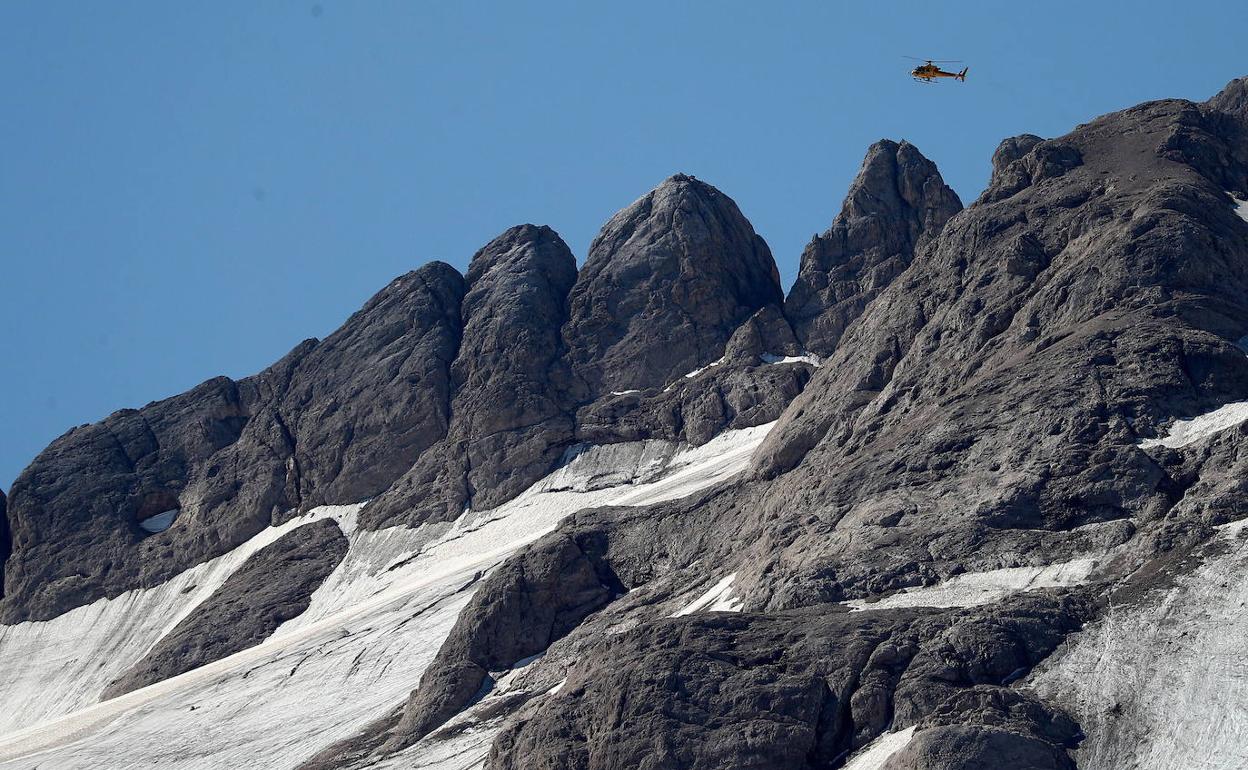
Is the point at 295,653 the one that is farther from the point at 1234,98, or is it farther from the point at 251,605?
the point at 1234,98

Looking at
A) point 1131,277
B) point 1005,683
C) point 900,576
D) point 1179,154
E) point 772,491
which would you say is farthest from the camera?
point 1179,154

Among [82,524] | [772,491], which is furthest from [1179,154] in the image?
[82,524]

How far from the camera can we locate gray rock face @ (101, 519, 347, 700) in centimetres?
10762

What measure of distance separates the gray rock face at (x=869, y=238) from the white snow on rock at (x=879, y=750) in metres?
64.9

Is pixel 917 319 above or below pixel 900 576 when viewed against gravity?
above

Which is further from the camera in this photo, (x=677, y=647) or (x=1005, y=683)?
(x=677, y=647)

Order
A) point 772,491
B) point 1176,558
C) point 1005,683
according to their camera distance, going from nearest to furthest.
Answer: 1. point 1005,683
2. point 1176,558
3. point 772,491

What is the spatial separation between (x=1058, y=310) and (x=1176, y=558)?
883 inches

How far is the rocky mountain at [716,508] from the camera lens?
55.3 meters

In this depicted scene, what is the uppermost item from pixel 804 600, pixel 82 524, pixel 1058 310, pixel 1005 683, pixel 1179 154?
pixel 82 524

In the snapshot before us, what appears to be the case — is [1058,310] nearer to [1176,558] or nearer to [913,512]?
[913,512]

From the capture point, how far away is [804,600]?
6562cm

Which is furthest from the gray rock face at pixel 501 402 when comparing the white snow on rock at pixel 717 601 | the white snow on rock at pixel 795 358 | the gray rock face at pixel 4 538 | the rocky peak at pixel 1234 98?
the rocky peak at pixel 1234 98

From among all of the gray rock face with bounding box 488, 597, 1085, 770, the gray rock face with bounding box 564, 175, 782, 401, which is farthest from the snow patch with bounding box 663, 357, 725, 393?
the gray rock face with bounding box 488, 597, 1085, 770
